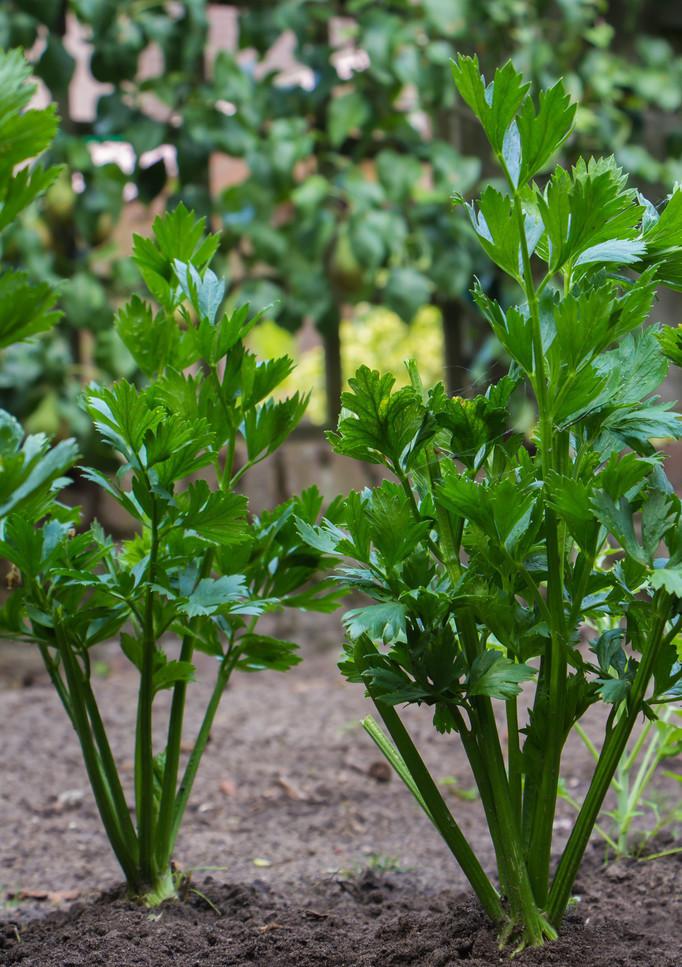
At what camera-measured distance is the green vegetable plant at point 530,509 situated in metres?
0.83

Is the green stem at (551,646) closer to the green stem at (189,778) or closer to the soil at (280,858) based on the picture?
the soil at (280,858)

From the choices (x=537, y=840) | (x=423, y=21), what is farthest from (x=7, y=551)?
(x=423, y=21)

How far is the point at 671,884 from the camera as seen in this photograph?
124cm

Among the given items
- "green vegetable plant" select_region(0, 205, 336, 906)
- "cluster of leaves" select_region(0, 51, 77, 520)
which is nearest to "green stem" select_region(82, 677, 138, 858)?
"green vegetable plant" select_region(0, 205, 336, 906)

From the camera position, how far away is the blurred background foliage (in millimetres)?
2689

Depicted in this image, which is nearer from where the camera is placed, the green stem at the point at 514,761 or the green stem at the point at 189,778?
the green stem at the point at 514,761

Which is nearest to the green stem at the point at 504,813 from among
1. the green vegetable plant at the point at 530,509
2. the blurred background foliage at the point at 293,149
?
the green vegetable plant at the point at 530,509

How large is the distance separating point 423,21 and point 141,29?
776 millimetres

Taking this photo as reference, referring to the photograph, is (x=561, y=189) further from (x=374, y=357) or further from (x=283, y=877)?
(x=374, y=357)

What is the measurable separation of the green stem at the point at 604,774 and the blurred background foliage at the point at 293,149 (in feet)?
5.65

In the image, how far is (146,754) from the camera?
3.49 feet

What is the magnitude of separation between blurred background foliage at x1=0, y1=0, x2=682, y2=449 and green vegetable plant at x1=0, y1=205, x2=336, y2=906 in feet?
4.90

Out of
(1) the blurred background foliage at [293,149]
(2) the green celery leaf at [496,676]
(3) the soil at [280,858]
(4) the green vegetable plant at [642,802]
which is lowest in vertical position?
(3) the soil at [280,858]

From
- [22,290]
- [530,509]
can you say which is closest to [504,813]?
[530,509]
